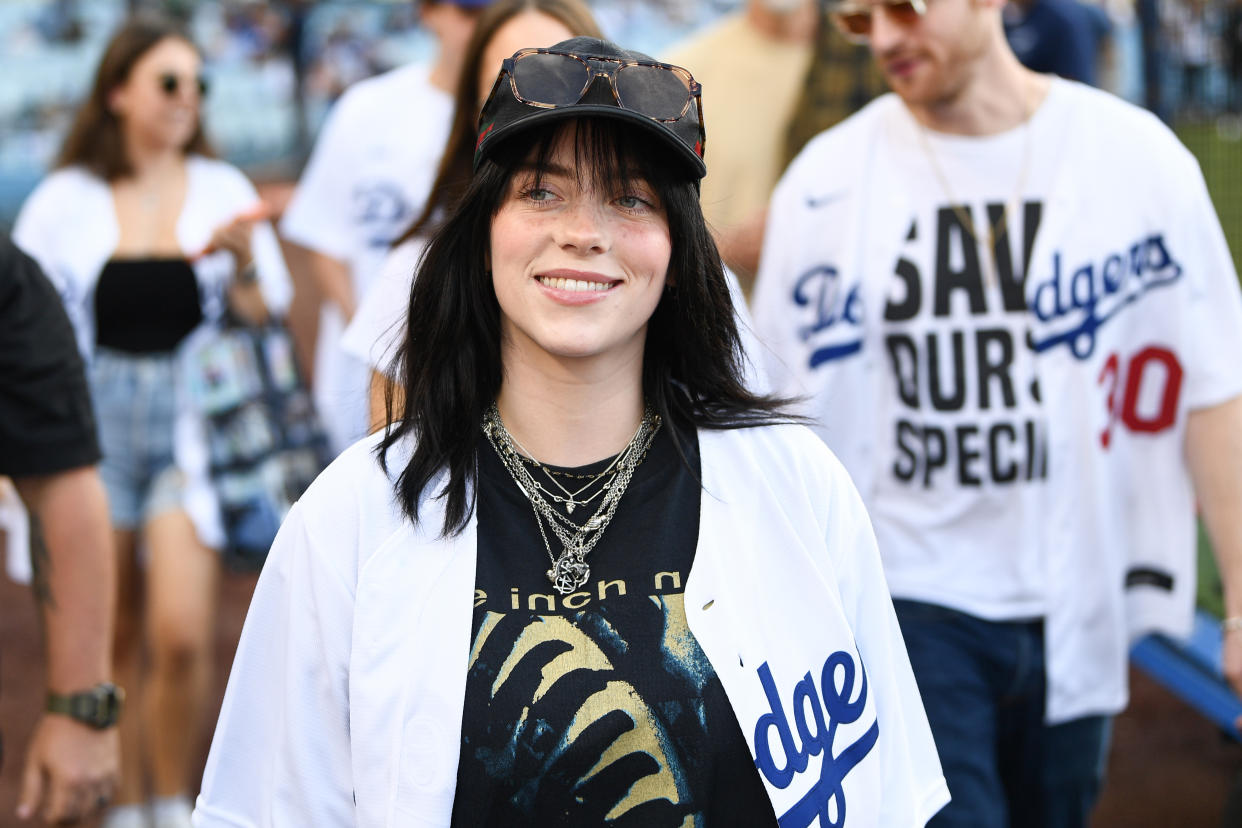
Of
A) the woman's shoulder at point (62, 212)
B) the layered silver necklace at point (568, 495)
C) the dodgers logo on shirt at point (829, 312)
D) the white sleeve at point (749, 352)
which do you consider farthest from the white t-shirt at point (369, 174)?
the layered silver necklace at point (568, 495)

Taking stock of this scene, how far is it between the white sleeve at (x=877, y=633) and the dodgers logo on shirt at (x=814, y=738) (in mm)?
62

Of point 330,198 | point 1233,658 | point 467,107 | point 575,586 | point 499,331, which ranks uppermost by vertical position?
point 467,107

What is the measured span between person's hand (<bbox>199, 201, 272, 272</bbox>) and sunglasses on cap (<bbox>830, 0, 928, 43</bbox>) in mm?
2540

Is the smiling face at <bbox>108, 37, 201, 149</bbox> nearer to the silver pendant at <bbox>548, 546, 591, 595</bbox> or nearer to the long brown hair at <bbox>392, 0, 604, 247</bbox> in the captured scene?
the long brown hair at <bbox>392, 0, 604, 247</bbox>

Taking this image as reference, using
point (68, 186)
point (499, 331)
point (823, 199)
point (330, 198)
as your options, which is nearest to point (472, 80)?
point (823, 199)

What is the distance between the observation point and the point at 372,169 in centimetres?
520

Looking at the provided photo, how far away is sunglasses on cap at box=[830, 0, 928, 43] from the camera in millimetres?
3309

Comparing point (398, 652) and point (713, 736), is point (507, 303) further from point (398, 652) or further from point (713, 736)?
point (713, 736)

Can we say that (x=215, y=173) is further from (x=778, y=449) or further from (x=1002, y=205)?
(x=778, y=449)

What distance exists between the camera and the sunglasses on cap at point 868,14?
10.9 ft

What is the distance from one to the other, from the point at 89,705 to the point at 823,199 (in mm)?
1983

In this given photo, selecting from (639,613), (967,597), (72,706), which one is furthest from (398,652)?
(967,597)

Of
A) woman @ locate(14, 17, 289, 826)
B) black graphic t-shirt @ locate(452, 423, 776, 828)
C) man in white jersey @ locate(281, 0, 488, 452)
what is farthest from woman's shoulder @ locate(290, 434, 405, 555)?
woman @ locate(14, 17, 289, 826)

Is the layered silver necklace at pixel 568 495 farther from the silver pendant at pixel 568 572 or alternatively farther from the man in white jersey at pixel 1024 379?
the man in white jersey at pixel 1024 379
